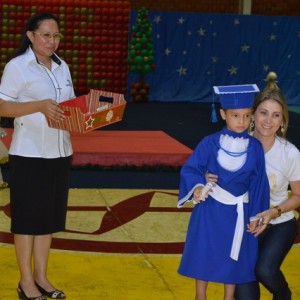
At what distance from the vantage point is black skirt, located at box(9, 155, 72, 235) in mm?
4098

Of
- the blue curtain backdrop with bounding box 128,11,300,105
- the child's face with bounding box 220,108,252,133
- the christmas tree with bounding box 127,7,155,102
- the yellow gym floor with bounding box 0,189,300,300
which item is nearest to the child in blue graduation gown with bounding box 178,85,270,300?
the child's face with bounding box 220,108,252,133

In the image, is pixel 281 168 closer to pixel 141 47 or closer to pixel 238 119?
pixel 238 119

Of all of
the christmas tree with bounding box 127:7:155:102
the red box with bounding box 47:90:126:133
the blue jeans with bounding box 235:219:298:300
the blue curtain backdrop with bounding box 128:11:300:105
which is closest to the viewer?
the blue jeans with bounding box 235:219:298:300

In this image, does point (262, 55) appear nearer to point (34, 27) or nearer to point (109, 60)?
point (109, 60)

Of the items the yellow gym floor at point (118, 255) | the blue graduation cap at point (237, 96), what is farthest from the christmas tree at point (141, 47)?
the blue graduation cap at point (237, 96)

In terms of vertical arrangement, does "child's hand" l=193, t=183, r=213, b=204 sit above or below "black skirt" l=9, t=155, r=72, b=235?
above

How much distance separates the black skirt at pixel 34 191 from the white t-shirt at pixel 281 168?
3.98ft

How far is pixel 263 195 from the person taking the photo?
351 centimetres

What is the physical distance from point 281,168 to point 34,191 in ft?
4.54

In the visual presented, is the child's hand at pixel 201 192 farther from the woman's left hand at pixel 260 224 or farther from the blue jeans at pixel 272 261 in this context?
the blue jeans at pixel 272 261

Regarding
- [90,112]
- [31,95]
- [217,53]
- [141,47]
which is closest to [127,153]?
[90,112]

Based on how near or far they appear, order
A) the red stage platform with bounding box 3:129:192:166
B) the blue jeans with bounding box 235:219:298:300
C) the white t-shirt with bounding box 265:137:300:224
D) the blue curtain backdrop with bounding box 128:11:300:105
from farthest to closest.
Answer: the blue curtain backdrop with bounding box 128:11:300:105
the red stage platform with bounding box 3:129:192:166
the white t-shirt with bounding box 265:137:300:224
the blue jeans with bounding box 235:219:298:300

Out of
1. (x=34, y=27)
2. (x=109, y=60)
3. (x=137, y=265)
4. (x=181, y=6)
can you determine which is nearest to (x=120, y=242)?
(x=137, y=265)

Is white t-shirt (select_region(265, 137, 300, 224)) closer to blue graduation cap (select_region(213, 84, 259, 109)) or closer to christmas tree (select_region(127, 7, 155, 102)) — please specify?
Answer: blue graduation cap (select_region(213, 84, 259, 109))
